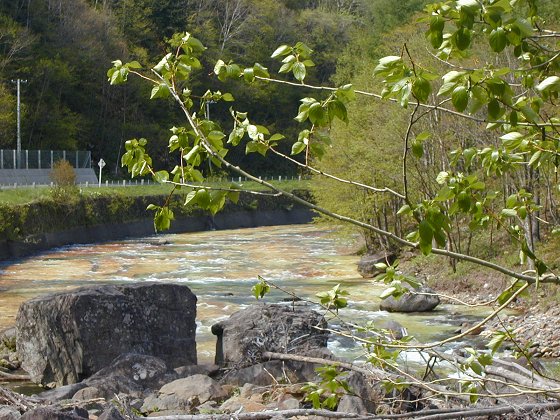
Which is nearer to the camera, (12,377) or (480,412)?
(480,412)

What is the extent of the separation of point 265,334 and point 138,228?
37.2 m

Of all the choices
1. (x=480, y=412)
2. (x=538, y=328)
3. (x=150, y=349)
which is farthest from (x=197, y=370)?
(x=480, y=412)

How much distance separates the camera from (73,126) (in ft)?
216

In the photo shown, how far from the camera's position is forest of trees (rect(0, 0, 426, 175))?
2486 inches

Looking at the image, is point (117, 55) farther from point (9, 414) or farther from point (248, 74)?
point (248, 74)

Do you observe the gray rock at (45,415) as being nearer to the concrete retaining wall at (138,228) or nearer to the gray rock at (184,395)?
the gray rock at (184,395)

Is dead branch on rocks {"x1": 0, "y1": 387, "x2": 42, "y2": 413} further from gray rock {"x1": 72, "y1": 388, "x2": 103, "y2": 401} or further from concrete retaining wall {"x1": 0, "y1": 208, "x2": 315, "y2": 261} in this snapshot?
concrete retaining wall {"x1": 0, "y1": 208, "x2": 315, "y2": 261}

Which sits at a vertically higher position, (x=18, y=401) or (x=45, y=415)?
(x=45, y=415)

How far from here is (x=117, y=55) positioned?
72.0 m

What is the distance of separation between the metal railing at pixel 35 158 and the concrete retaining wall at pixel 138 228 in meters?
10.5

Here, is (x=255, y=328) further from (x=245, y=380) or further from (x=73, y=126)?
(x=73, y=126)

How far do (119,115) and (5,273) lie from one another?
4682cm

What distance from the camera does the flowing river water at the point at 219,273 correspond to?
1872cm

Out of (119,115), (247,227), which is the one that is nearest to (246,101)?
(119,115)
